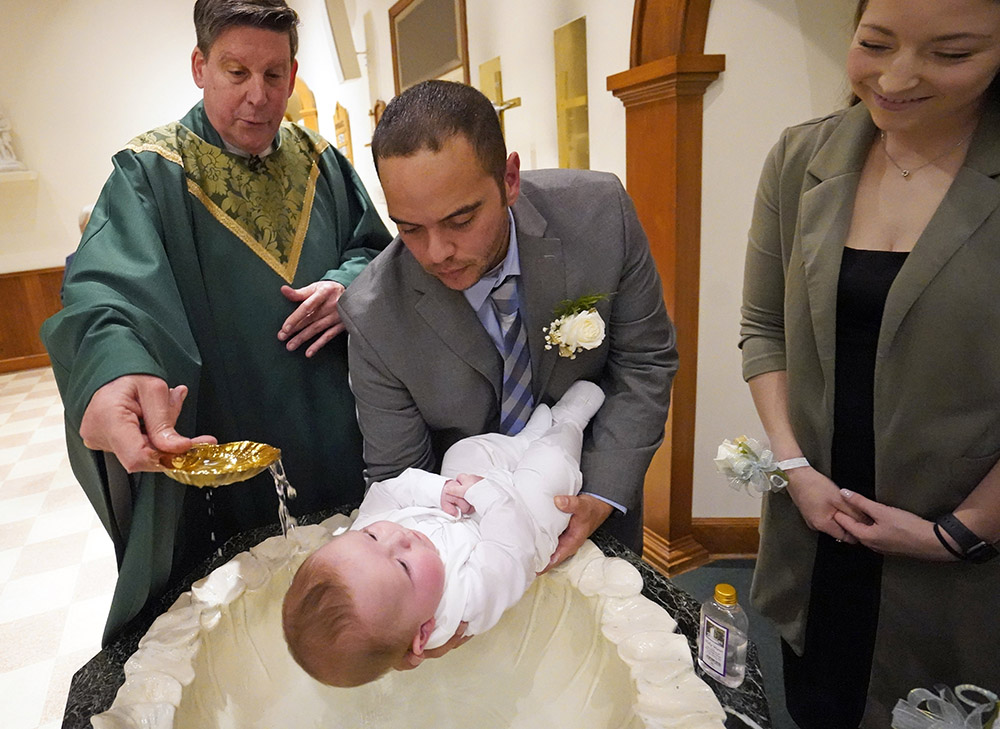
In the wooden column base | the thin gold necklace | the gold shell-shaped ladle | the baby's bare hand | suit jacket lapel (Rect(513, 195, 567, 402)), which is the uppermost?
the thin gold necklace

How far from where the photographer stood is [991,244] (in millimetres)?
1106

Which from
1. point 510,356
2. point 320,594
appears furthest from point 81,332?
point 510,356

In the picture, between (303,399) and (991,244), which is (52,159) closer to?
(303,399)

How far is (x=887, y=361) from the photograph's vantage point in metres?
1.21

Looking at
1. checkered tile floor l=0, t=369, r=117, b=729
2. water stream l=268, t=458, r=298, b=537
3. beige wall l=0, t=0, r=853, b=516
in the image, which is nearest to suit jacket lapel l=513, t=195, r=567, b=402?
water stream l=268, t=458, r=298, b=537

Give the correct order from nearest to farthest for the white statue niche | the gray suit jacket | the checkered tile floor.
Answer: the gray suit jacket → the checkered tile floor → the white statue niche

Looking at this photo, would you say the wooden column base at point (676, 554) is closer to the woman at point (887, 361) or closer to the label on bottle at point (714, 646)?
the woman at point (887, 361)

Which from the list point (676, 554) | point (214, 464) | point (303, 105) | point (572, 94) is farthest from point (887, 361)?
point (303, 105)

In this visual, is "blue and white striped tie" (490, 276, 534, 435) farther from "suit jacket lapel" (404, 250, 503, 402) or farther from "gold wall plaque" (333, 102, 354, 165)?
"gold wall plaque" (333, 102, 354, 165)

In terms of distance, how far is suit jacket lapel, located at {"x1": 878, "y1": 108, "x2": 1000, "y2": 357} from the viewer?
1114 mm

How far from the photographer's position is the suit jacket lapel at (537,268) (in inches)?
59.3

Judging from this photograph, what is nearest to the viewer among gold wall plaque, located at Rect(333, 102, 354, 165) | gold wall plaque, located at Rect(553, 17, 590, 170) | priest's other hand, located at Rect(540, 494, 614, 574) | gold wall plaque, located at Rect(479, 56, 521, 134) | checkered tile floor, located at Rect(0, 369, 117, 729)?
priest's other hand, located at Rect(540, 494, 614, 574)

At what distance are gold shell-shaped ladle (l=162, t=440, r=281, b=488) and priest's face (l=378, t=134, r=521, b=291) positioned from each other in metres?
0.49

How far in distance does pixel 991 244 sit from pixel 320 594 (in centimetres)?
129
